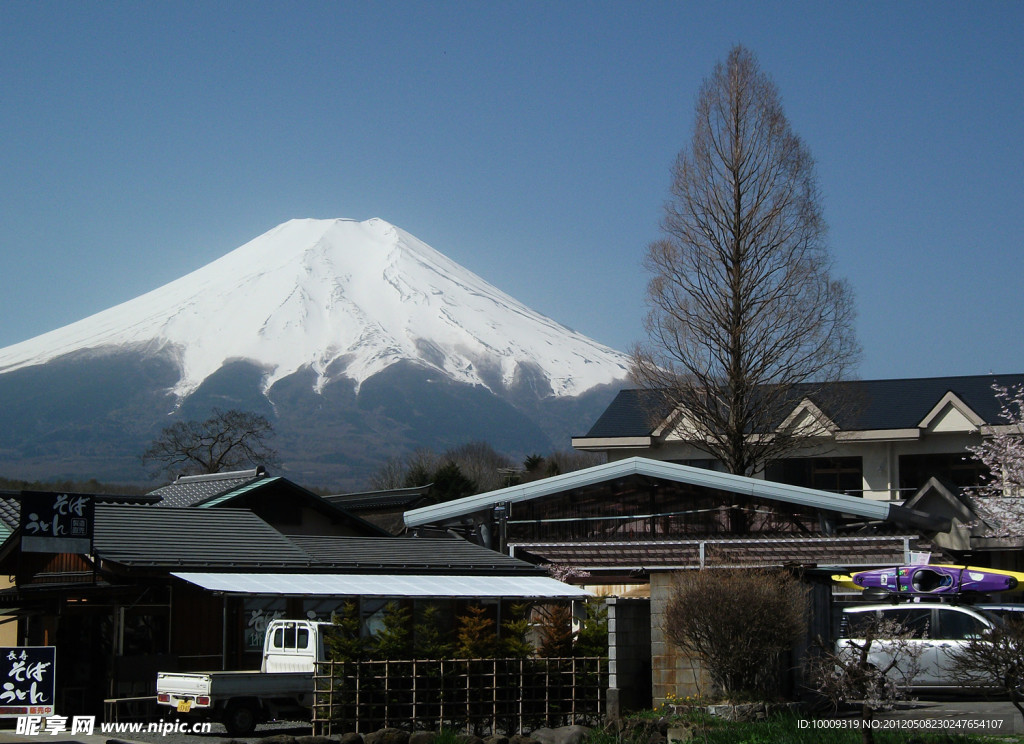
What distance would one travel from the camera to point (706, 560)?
23.7m

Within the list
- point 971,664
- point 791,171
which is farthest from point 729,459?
point 971,664

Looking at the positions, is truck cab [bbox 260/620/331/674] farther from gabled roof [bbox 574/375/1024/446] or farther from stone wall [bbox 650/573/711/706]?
gabled roof [bbox 574/375/1024/446]

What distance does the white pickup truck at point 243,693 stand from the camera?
16.4 m

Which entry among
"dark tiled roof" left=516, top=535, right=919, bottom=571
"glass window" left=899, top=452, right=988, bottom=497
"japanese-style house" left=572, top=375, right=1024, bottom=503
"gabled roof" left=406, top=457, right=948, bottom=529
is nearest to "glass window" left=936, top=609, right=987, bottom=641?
"dark tiled roof" left=516, top=535, right=919, bottom=571

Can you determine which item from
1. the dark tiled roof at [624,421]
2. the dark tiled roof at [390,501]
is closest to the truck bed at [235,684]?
the dark tiled roof at [624,421]

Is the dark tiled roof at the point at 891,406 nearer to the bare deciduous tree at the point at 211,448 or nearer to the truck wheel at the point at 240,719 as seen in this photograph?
the truck wheel at the point at 240,719

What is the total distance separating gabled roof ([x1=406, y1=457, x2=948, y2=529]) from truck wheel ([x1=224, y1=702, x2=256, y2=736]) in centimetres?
1024

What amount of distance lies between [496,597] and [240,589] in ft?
14.9

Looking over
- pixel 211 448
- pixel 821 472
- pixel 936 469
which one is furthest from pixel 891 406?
pixel 211 448

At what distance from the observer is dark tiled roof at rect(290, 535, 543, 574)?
22.6 m

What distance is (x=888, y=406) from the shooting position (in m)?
37.0

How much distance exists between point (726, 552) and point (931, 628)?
208 inches

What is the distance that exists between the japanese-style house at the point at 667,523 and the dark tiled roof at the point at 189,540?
5.32 m

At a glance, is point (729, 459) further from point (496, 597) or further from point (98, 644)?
point (98, 644)
